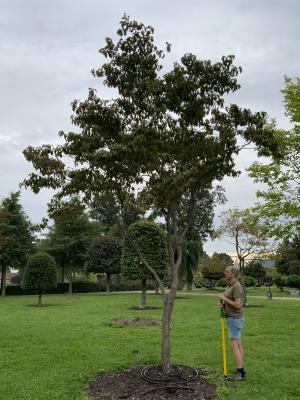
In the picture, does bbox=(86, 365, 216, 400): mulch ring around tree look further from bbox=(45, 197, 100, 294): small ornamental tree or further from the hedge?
the hedge

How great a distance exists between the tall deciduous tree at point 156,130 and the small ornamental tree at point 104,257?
2876 centimetres

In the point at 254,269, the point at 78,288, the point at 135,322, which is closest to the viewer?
the point at 135,322

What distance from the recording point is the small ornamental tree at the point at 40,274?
2338 centimetres

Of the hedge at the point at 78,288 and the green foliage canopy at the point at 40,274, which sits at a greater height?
the green foliage canopy at the point at 40,274

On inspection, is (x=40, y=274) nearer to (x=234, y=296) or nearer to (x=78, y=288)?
(x=234, y=296)

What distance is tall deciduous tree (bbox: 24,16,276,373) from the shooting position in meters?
6.91

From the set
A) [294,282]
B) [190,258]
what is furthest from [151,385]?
[294,282]

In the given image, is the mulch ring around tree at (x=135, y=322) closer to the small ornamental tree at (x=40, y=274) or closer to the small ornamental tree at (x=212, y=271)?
the small ornamental tree at (x=40, y=274)

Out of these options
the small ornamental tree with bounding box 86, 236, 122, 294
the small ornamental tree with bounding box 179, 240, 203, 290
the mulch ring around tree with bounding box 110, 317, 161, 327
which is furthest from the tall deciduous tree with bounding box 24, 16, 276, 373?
the small ornamental tree with bounding box 86, 236, 122, 294

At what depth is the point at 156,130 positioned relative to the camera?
265 inches

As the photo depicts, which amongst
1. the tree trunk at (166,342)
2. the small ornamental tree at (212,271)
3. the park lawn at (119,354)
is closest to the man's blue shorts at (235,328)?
the park lawn at (119,354)

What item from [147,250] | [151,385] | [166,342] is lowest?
[151,385]

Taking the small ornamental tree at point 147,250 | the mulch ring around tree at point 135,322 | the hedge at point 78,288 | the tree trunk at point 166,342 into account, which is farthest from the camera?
the hedge at point 78,288

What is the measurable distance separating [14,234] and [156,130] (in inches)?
1163
